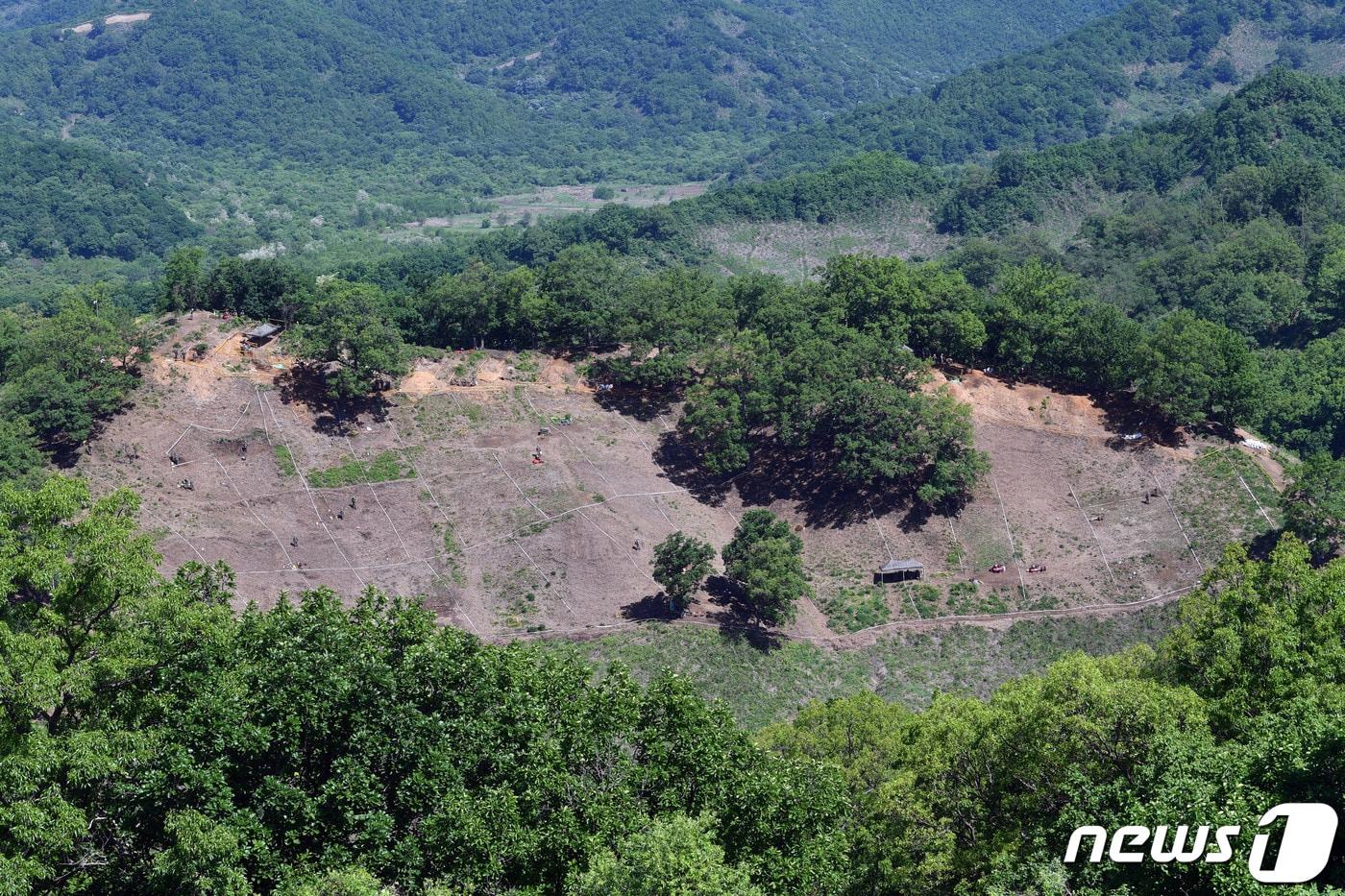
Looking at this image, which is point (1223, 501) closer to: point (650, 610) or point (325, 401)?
point (650, 610)

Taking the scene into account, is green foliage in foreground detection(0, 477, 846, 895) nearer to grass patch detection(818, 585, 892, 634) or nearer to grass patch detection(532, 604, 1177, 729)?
grass patch detection(532, 604, 1177, 729)

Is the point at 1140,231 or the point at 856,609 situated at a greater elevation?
the point at 1140,231

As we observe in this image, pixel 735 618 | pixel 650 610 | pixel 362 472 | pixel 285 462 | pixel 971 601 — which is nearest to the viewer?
pixel 735 618

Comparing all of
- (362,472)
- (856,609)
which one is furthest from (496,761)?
(362,472)

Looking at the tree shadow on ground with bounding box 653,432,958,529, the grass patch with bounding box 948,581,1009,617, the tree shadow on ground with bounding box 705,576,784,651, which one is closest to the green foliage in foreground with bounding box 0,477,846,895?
the tree shadow on ground with bounding box 705,576,784,651

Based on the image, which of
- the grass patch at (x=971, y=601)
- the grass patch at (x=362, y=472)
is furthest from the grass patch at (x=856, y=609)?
the grass patch at (x=362, y=472)

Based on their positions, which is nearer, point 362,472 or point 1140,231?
point 362,472

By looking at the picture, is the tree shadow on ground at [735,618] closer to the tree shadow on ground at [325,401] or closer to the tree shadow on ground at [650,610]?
the tree shadow on ground at [650,610]
